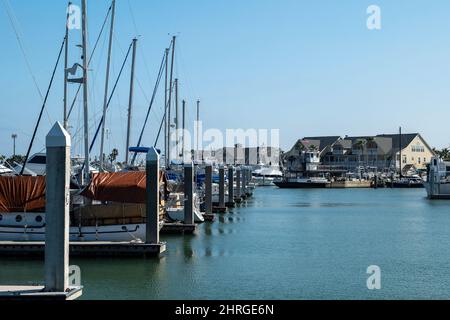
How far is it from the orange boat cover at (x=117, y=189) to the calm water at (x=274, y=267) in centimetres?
350

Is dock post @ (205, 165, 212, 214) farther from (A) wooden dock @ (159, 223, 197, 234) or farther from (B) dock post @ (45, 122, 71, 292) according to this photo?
(B) dock post @ (45, 122, 71, 292)

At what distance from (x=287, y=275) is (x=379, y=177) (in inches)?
5907

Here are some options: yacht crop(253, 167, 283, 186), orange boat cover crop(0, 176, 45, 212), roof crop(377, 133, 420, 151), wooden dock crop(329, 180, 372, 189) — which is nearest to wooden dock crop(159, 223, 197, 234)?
orange boat cover crop(0, 176, 45, 212)

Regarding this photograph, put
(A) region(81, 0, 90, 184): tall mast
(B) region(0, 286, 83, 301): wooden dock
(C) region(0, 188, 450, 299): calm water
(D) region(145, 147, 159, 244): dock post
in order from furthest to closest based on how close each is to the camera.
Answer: (A) region(81, 0, 90, 184): tall mast < (D) region(145, 147, 159, 244): dock post < (C) region(0, 188, 450, 299): calm water < (B) region(0, 286, 83, 301): wooden dock

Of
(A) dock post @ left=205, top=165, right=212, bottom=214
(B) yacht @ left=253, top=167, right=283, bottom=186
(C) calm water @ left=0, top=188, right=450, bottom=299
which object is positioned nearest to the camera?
(C) calm water @ left=0, top=188, right=450, bottom=299

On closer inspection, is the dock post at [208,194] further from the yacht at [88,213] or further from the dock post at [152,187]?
the dock post at [152,187]

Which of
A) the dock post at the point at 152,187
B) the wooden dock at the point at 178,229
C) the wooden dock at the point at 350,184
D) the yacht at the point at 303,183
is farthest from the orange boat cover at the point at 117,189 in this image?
the wooden dock at the point at 350,184

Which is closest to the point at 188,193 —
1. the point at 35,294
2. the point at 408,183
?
the point at 35,294

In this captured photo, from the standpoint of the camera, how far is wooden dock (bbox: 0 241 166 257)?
29.8m

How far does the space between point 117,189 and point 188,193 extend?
8680 millimetres

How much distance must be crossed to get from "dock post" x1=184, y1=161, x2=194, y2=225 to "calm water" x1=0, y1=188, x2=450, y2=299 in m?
1.69

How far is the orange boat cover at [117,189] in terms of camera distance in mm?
33062
